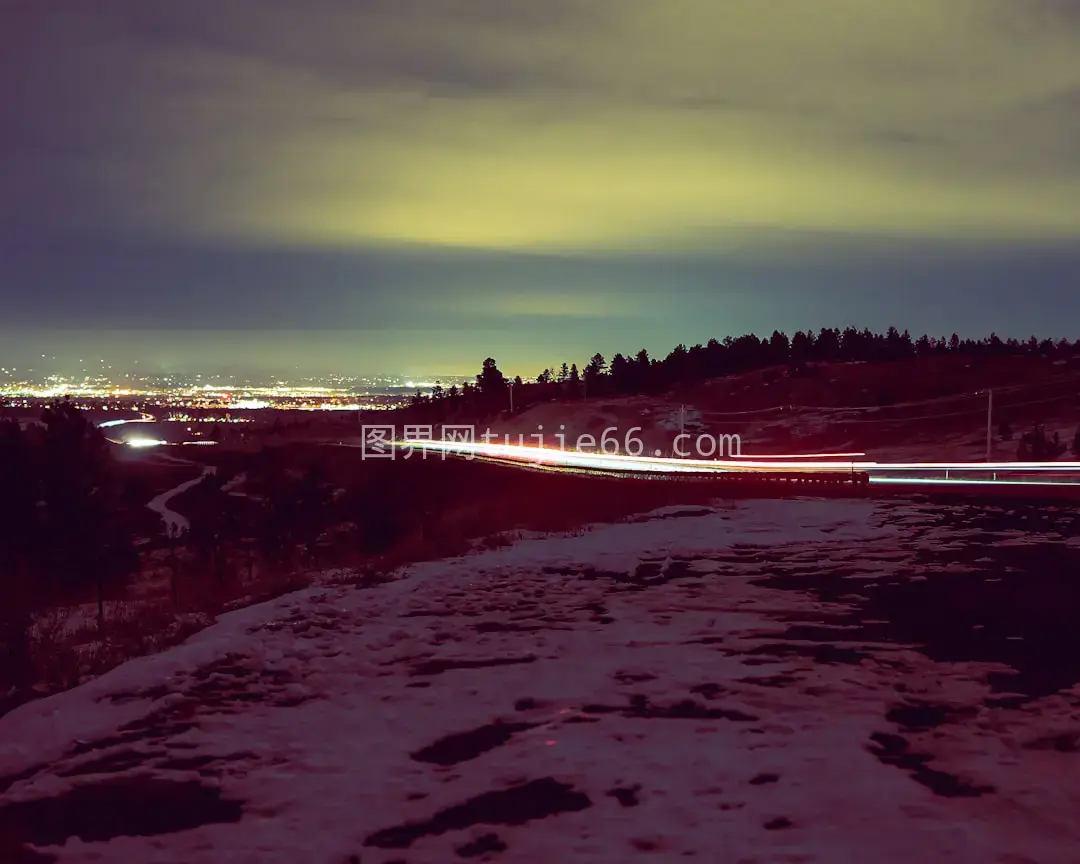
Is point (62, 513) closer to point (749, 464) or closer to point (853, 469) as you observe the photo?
point (749, 464)

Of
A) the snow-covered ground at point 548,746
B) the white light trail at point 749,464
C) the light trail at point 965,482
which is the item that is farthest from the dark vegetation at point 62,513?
Answer: the light trail at point 965,482

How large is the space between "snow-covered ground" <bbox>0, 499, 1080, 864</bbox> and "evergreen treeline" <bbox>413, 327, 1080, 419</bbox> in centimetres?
9061

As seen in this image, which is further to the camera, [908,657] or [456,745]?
[908,657]

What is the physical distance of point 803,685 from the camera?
775 centimetres

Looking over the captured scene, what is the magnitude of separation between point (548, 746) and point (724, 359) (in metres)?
109

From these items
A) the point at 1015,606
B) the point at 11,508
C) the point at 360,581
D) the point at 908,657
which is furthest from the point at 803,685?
the point at 11,508

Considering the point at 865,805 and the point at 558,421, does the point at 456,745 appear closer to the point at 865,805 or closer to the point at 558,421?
the point at 865,805

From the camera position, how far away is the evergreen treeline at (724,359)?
105 metres

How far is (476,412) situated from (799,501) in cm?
9078

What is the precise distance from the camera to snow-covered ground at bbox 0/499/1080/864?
5074mm

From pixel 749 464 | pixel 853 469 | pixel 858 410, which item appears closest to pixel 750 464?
pixel 749 464

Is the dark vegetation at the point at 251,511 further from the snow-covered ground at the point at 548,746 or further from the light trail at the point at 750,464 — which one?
the light trail at the point at 750,464

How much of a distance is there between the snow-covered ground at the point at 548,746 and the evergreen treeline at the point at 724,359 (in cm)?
9061

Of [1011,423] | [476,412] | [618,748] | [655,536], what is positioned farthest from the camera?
[476,412]
